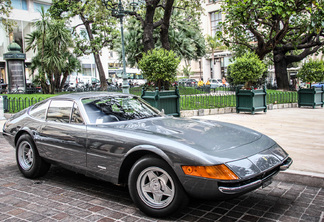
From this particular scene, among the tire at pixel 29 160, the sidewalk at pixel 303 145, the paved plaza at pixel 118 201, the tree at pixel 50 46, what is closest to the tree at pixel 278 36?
the sidewalk at pixel 303 145

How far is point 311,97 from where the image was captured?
653 inches

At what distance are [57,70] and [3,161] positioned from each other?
1679 centimetres

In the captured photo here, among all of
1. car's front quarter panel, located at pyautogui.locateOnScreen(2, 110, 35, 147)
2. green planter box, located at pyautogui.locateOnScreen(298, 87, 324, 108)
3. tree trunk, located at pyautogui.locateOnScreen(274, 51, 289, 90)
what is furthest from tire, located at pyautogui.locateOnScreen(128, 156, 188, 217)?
tree trunk, located at pyautogui.locateOnScreen(274, 51, 289, 90)

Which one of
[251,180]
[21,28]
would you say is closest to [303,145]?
[251,180]

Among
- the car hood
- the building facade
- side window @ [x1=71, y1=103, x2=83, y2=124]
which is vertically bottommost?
the car hood

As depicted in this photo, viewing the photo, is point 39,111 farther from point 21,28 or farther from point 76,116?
point 21,28

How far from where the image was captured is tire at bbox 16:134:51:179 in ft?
15.5

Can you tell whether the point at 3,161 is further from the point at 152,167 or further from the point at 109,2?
the point at 109,2

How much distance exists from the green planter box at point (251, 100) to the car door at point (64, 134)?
1049cm

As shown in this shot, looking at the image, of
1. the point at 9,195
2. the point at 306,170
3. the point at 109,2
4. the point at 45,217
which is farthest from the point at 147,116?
the point at 109,2

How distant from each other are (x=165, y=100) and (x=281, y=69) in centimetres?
1768

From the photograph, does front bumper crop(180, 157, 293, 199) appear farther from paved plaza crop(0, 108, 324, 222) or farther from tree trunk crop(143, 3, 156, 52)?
tree trunk crop(143, 3, 156, 52)

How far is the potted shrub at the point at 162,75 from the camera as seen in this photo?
10695mm

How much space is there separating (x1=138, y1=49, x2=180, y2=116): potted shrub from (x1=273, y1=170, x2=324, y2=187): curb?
20.9 ft
